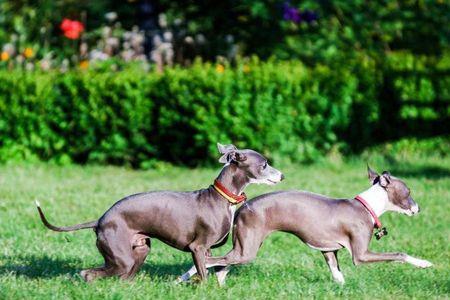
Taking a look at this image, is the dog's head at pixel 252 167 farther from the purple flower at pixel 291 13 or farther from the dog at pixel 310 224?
the purple flower at pixel 291 13

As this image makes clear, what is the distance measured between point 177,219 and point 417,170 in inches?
284

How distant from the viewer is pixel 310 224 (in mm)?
6227

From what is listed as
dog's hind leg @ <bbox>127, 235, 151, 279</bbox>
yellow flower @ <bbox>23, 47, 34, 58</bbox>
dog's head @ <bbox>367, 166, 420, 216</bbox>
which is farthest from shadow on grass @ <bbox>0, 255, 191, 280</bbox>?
yellow flower @ <bbox>23, 47, 34, 58</bbox>

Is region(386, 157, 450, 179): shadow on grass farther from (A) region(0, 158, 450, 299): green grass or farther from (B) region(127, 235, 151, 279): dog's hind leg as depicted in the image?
(B) region(127, 235, 151, 279): dog's hind leg

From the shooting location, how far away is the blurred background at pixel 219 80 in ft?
42.1

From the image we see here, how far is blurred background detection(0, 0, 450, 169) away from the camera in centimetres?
1284

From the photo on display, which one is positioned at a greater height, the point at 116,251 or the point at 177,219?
the point at 177,219

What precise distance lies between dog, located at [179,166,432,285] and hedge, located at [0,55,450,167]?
628 cm

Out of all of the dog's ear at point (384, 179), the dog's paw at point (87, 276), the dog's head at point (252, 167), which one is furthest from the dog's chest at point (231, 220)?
the dog's ear at point (384, 179)

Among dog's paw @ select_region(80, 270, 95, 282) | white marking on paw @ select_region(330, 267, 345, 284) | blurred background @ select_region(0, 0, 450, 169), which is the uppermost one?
dog's paw @ select_region(80, 270, 95, 282)

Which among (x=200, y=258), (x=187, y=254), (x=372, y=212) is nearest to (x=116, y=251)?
(x=200, y=258)

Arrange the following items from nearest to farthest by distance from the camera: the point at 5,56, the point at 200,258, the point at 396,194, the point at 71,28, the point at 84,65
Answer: the point at 200,258, the point at 396,194, the point at 84,65, the point at 5,56, the point at 71,28

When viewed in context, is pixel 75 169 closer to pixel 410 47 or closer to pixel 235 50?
pixel 235 50

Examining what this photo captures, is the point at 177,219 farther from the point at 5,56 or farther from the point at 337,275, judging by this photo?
the point at 5,56
